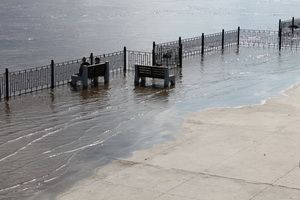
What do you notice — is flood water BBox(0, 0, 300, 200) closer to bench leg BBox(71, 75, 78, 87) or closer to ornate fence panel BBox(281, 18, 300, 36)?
bench leg BBox(71, 75, 78, 87)

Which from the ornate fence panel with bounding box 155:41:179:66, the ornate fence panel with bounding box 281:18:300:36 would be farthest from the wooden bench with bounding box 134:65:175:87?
the ornate fence panel with bounding box 281:18:300:36

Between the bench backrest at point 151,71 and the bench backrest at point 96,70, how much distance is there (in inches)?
61.8

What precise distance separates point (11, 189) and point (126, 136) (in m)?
4.89

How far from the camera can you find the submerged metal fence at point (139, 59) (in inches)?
1119

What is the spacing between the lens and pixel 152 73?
88.1 feet

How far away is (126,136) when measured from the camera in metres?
18.2

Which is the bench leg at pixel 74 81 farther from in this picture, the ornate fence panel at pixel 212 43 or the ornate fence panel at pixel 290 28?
the ornate fence panel at pixel 290 28

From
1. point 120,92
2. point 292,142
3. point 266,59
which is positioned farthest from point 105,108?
point 266,59

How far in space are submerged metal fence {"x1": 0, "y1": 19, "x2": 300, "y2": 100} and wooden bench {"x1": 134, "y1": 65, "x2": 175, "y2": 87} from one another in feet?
9.44

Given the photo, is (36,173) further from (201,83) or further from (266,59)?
(266,59)

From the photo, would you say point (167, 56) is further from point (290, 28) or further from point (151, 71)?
point (290, 28)

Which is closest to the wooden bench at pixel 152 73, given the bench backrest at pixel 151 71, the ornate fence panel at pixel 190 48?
the bench backrest at pixel 151 71

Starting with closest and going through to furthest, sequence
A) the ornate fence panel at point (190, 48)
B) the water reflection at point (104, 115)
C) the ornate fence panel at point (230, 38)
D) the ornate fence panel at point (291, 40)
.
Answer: the water reflection at point (104, 115) < the ornate fence panel at point (190, 48) < the ornate fence panel at point (291, 40) < the ornate fence panel at point (230, 38)

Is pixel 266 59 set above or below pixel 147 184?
above
